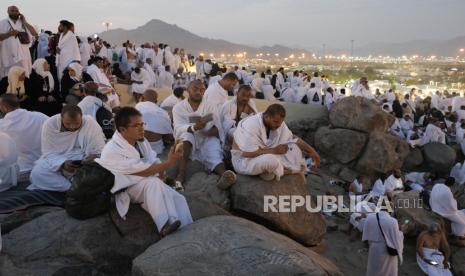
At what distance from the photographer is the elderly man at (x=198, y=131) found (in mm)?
6055

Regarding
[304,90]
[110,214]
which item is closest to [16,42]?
[110,214]

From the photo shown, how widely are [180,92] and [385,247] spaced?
5.10 metres

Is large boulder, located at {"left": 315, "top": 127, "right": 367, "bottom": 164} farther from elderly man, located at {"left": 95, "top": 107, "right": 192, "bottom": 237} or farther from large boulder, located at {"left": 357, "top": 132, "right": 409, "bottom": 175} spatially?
elderly man, located at {"left": 95, "top": 107, "right": 192, "bottom": 237}

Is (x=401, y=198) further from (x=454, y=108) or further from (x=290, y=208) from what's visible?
(x=454, y=108)

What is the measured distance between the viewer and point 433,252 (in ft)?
22.8

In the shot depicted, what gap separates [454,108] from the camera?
20.4 metres

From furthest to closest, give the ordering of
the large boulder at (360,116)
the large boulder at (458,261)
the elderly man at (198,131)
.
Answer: the large boulder at (360,116) < the large boulder at (458,261) < the elderly man at (198,131)

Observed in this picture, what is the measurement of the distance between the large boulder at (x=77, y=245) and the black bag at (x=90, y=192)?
0.12m

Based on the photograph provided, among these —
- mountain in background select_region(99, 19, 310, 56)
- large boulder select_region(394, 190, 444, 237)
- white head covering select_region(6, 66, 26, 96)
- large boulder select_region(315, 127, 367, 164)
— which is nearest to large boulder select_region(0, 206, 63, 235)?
white head covering select_region(6, 66, 26, 96)

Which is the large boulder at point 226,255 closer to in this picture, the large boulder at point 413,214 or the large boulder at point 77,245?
the large boulder at point 77,245

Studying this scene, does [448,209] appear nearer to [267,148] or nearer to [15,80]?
[267,148]

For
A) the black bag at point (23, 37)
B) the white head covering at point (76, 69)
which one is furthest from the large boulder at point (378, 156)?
the black bag at point (23, 37)

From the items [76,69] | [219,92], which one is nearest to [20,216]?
[219,92]

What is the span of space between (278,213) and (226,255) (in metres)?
1.80
